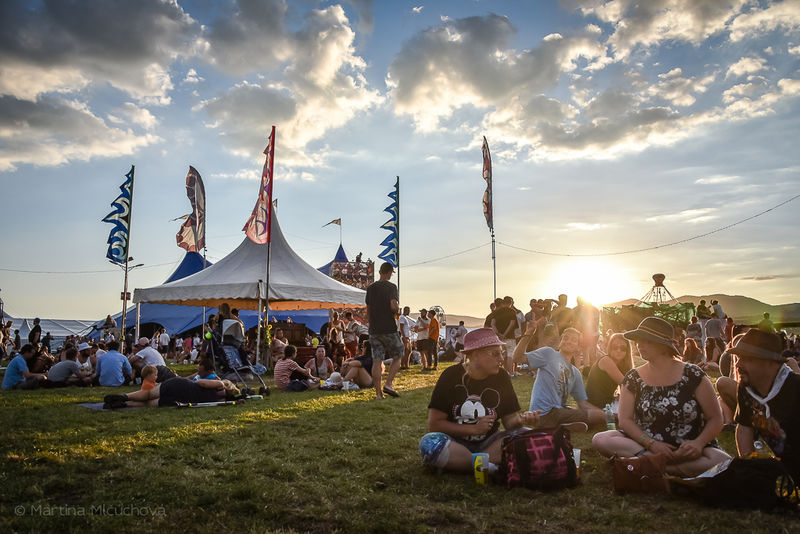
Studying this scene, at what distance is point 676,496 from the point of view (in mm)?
3746

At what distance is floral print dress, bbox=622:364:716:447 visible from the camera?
13.3 ft

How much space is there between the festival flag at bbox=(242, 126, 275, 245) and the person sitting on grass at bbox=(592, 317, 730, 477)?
468 inches

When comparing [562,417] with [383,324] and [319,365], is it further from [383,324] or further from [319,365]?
[319,365]

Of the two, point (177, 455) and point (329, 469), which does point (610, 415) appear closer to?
point (329, 469)

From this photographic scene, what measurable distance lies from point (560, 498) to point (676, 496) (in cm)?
78

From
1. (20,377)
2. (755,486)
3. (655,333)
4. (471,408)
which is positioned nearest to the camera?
(755,486)

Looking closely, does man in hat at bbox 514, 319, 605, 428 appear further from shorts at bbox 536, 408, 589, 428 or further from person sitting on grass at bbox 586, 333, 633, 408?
person sitting on grass at bbox 586, 333, 633, 408

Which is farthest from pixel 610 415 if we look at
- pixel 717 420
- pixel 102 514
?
pixel 102 514

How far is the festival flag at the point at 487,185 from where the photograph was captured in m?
24.6

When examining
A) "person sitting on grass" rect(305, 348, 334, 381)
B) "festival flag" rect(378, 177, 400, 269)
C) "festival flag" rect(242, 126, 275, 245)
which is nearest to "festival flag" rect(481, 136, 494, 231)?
"festival flag" rect(378, 177, 400, 269)

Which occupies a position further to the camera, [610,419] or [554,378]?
[610,419]

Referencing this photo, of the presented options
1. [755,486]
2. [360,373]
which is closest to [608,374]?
[755,486]

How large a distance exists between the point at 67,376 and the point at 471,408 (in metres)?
10.9

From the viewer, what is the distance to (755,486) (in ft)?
11.3
